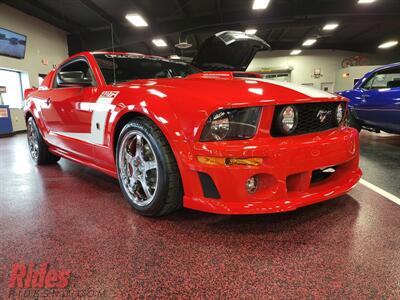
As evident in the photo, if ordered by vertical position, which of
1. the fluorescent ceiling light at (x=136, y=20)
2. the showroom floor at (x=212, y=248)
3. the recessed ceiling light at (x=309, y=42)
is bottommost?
the showroom floor at (x=212, y=248)

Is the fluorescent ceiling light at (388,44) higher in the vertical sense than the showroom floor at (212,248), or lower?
higher

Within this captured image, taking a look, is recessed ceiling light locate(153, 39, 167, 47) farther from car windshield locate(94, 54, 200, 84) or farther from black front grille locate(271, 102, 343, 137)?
black front grille locate(271, 102, 343, 137)

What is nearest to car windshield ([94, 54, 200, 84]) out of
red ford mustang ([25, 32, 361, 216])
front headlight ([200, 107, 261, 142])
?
red ford mustang ([25, 32, 361, 216])

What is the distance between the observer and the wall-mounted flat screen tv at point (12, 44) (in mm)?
8156

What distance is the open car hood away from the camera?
272 centimetres

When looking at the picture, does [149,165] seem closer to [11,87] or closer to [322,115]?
[322,115]

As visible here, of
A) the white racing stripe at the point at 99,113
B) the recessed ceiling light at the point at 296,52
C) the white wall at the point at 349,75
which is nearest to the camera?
the white racing stripe at the point at 99,113

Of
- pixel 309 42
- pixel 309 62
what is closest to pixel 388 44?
pixel 309 62

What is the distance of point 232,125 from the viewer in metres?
1.42

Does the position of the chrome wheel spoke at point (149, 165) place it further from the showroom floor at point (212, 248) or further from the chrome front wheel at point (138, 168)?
the showroom floor at point (212, 248)

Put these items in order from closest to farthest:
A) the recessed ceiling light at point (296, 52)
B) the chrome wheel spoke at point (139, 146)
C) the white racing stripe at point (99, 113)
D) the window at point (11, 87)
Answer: the chrome wheel spoke at point (139, 146)
the white racing stripe at point (99, 113)
the window at point (11, 87)
the recessed ceiling light at point (296, 52)

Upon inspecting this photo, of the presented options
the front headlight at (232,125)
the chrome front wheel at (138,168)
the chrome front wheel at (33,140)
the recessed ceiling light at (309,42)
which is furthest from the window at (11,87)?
the recessed ceiling light at (309,42)

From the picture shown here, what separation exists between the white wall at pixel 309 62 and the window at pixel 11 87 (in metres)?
12.9

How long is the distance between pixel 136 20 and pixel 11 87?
188 inches
